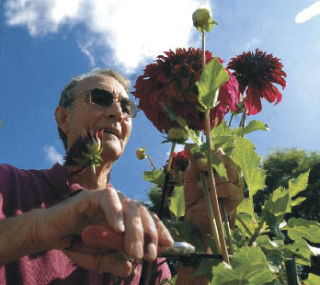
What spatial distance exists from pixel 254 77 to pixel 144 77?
14.5 inches

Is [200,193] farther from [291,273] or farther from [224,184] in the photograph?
[291,273]

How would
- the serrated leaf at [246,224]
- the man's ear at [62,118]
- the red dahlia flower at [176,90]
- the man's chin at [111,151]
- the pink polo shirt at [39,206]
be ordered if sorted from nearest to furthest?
the red dahlia flower at [176,90] < the serrated leaf at [246,224] < the pink polo shirt at [39,206] < the man's chin at [111,151] < the man's ear at [62,118]

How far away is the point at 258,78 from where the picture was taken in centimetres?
102

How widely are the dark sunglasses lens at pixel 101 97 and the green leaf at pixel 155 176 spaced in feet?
3.20

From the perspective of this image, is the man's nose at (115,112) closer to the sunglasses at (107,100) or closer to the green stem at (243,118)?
the sunglasses at (107,100)

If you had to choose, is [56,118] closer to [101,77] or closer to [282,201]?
[101,77]

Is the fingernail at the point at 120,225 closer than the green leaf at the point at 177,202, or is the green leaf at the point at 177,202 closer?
the fingernail at the point at 120,225

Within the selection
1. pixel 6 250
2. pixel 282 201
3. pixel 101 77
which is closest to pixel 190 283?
pixel 282 201

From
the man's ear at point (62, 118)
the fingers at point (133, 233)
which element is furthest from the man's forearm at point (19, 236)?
the man's ear at point (62, 118)

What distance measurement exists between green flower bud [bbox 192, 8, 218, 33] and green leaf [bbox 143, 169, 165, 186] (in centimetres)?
37

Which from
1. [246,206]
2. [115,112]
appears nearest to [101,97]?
[115,112]

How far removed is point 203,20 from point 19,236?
63 centimetres

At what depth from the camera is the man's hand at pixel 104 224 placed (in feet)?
1.75

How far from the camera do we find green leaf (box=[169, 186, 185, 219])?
100cm
